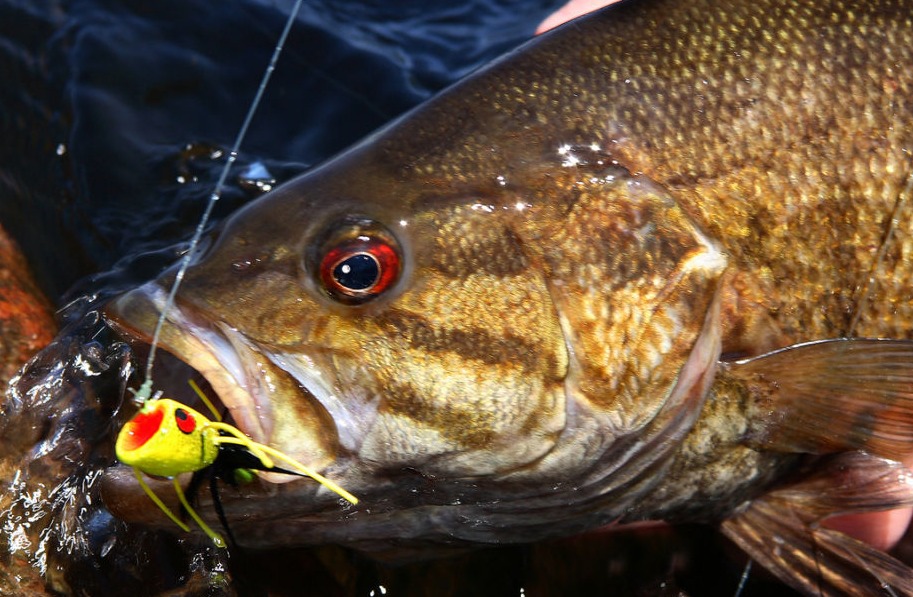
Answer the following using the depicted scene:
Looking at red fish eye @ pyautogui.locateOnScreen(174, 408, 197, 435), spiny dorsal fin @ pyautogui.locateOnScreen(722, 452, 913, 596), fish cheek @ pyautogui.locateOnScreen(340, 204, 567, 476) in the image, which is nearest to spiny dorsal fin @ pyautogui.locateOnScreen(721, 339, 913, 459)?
spiny dorsal fin @ pyautogui.locateOnScreen(722, 452, 913, 596)

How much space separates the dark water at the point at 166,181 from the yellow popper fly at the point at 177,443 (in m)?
0.54

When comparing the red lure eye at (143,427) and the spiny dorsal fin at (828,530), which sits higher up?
the red lure eye at (143,427)

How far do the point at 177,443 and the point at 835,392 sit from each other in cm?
150

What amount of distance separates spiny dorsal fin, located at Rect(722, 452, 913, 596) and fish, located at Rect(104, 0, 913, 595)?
12 millimetres

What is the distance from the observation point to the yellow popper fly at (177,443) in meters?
1.74

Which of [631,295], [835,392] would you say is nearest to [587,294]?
[631,295]

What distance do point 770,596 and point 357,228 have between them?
6.38 ft

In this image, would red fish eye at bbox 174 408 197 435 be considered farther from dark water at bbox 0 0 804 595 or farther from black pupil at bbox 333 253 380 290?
dark water at bbox 0 0 804 595

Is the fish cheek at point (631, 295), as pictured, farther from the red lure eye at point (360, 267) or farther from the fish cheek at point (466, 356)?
the red lure eye at point (360, 267)

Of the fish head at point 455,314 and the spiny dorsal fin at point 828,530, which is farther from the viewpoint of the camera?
the spiny dorsal fin at point 828,530

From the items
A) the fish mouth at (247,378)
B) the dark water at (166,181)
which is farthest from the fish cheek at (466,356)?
the dark water at (166,181)

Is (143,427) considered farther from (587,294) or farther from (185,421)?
(587,294)

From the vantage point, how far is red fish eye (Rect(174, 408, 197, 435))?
1.77 m

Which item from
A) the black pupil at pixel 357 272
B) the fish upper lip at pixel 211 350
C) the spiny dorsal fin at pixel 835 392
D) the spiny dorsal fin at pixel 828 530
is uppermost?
the black pupil at pixel 357 272
